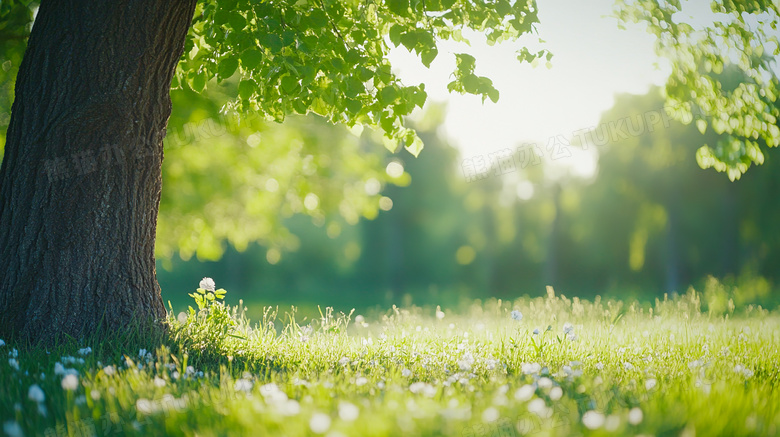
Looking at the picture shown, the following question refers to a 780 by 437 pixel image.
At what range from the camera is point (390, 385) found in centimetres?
305

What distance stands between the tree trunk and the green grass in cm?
41

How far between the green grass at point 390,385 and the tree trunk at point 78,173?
0.41 m

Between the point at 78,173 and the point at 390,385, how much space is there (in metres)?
2.88

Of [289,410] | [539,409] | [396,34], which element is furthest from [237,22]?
[539,409]

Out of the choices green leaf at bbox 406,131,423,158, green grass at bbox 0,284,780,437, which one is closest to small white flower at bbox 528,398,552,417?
green grass at bbox 0,284,780,437

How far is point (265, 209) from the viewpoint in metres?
13.0

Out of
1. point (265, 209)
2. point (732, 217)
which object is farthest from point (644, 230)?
point (265, 209)

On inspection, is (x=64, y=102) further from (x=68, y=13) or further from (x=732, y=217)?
(x=732, y=217)

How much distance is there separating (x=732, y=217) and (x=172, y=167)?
20799 millimetres

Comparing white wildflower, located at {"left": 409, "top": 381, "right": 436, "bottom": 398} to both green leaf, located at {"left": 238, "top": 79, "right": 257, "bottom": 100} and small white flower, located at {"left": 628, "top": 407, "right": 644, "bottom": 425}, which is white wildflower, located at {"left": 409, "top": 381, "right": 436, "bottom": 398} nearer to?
small white flower, located at {"left": 628, "top": 407, "right": 644, "bottom": 425}

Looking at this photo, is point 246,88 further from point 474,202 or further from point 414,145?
point 474,202

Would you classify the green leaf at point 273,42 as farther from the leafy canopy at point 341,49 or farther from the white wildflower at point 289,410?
the white wildflower at point 289,410

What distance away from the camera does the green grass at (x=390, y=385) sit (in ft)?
7.14

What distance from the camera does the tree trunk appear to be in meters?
4.06
